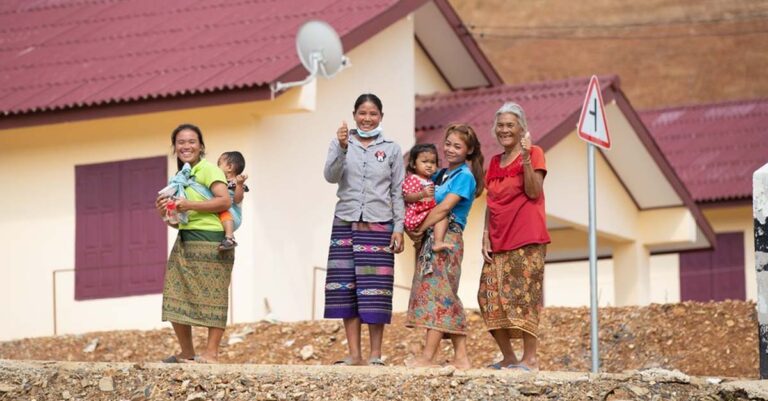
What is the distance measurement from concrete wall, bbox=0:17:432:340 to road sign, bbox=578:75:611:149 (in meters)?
5.95

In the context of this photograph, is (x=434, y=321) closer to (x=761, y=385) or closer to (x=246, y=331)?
(x=761, y=385)

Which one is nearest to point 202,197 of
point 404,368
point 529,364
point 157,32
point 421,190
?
point 421,190

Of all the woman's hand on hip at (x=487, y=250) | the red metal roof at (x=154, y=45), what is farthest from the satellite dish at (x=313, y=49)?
the woman's hand on hip at (x=487, y=250)

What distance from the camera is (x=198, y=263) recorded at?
11633 millimetres

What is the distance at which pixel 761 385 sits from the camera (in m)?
10.0

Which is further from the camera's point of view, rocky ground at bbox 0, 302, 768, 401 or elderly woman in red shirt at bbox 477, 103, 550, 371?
elderly woman in red shirt at bbox 477, 103, 550, 371

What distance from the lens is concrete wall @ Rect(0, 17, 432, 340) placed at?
18.5 m

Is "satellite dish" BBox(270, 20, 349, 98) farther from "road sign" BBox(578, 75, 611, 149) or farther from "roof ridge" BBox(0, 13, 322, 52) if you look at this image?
"road sign" BBox(578, 75, 611, 149)

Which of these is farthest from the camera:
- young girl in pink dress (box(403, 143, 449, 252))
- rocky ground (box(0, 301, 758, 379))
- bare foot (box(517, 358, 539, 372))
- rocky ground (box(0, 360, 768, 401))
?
rocky ground (box(0, 301, 758, 379))

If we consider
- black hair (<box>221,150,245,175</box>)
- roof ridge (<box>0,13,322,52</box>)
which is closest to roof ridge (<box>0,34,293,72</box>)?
roof ridge (<box>0,13,322,52</box>)

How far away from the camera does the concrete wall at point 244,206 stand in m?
18.5

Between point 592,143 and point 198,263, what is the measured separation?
114 inches

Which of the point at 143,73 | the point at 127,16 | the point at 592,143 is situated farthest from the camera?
the point at 127,16

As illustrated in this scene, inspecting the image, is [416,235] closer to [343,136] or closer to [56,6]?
[343,136]
